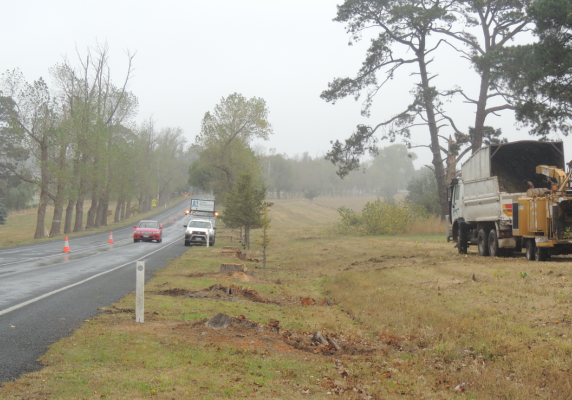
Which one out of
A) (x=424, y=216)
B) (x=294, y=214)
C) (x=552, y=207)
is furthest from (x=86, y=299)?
(x=294, y=214)

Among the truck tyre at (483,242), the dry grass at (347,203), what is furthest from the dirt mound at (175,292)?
the dry grass at (347,203)

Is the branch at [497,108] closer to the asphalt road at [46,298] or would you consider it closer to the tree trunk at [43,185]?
the asphalt road at [46,298]

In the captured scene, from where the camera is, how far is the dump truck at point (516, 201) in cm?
1422

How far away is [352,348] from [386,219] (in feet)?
107

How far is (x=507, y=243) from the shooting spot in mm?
16562

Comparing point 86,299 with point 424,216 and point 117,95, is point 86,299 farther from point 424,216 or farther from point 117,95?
point 117,95

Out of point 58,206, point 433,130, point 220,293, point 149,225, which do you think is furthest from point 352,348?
point 58,206

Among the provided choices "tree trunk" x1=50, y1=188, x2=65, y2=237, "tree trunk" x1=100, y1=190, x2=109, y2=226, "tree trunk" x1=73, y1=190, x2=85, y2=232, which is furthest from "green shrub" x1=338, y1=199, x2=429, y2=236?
"tree trunk" x1=100, y1=190, x2=109, y2=226

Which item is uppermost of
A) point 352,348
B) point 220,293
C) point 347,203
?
point 347,203

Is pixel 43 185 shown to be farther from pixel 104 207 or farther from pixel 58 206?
pixel 104 207

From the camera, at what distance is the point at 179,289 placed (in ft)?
44.3

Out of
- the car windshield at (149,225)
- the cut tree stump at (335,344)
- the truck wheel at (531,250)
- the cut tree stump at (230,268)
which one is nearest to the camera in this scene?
the cut tree stump at (335,344)

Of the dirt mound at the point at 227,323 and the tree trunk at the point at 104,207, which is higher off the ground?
the tree trunk at the point at 104,207

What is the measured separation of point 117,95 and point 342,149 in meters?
33.2
